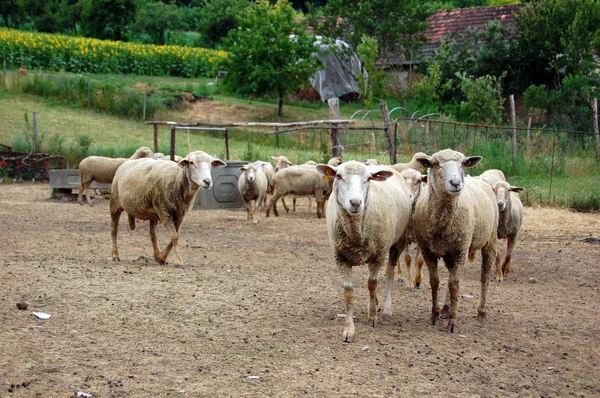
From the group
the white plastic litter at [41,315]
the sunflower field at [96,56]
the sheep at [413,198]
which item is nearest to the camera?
the white plastic litter at [41,315]

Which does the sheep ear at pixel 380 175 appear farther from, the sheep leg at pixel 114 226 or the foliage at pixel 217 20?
the foliage at pixel 217 20

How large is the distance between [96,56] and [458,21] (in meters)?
20.1

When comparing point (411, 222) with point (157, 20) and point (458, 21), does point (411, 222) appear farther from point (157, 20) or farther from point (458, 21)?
point (157, 20)

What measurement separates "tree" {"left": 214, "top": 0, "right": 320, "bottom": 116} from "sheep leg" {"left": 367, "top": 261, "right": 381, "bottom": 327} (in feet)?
88.9

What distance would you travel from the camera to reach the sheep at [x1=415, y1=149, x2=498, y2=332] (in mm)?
7105

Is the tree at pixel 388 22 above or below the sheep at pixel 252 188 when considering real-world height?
above

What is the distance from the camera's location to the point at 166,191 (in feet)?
33.6

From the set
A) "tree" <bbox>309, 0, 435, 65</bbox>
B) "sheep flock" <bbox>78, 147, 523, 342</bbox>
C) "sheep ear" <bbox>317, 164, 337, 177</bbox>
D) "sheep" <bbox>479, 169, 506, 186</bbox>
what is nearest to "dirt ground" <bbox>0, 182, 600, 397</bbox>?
"sheep flock" <bbox>78, 147, 523, 342</bbox>

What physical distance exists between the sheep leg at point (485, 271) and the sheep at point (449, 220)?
0.06 feet

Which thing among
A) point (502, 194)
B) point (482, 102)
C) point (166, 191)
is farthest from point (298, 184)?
point (482, 102)

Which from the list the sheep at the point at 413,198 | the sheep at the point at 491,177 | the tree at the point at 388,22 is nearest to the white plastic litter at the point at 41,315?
the sheep at the point at 413,198

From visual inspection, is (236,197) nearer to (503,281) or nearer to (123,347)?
(503,281)

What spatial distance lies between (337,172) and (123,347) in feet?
8.01

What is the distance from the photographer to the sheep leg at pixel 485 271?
7.74 m
